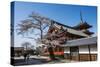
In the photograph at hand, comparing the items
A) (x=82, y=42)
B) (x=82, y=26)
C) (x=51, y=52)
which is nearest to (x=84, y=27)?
(x=82, y=26)

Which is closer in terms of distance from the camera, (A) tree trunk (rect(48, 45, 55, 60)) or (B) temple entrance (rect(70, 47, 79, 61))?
(A) tree trunk (rect(48, 45, 55, 60))

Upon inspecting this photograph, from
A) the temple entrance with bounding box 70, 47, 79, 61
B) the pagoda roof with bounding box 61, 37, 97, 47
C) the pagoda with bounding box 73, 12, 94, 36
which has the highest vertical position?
the pagoda with bounding box 73, 12, 94, 36

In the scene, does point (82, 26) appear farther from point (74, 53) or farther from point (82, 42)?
point (74, 53)

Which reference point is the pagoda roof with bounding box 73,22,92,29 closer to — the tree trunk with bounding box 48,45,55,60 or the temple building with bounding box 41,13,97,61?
the temple building with bounding box 41,13,97,61

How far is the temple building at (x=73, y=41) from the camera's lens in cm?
262

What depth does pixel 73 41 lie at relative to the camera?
8.86ft

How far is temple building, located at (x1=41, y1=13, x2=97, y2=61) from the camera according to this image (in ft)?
8.58

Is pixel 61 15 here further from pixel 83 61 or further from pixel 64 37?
pixel 83 61

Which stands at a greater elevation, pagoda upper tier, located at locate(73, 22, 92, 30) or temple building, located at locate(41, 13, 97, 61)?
pagoda upper tier, located at locate(73, 22, 92, 30)

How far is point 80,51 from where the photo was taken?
274 cm

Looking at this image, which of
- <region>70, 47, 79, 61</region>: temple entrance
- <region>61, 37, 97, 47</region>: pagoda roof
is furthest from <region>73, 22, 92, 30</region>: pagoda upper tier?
<region>70, 47, 79, 61</region>: temple entrance

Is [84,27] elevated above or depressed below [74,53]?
above

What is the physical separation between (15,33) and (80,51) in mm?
878

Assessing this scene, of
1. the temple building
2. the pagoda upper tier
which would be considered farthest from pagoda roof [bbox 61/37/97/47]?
the pagoda upper tier
